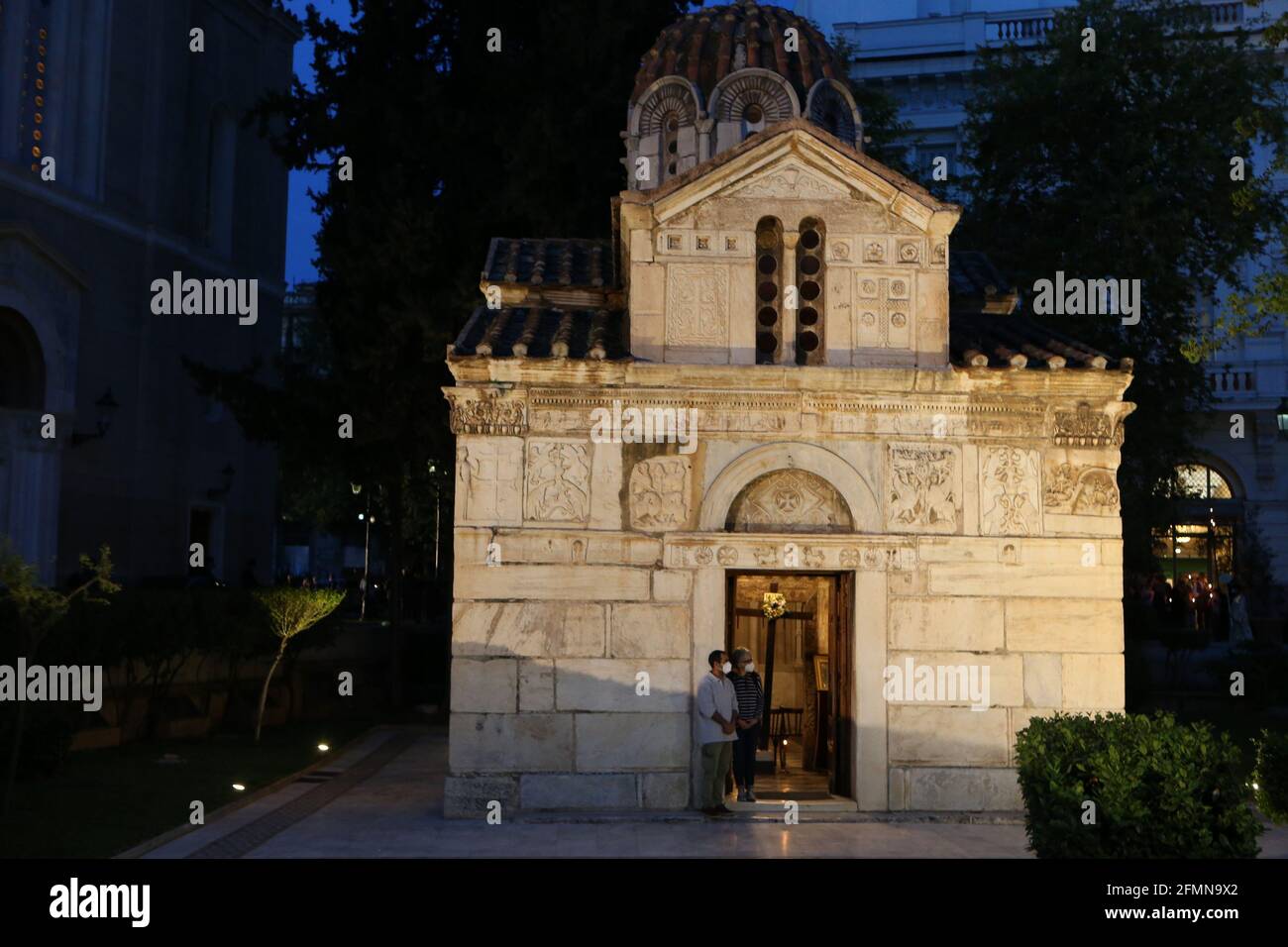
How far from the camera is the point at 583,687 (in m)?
15.3

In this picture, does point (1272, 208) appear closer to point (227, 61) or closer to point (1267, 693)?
point (1267, 693)

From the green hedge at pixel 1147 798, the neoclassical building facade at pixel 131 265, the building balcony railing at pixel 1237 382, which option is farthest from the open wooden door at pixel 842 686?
the building balcony railing at pixel 1237 382

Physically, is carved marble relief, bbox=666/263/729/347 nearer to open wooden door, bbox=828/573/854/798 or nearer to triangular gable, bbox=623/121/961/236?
triangular gable, bbox=623/121/961/236

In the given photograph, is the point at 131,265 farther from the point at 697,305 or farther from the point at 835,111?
the point at 697,305

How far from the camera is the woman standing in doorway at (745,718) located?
52.0ft

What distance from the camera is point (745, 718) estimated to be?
51.8ft

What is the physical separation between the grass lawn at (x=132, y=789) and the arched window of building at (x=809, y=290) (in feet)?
30.0

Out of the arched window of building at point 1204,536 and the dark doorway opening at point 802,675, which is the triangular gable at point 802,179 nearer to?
the dark doorway opening at point 802,675

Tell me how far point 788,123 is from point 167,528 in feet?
66.1

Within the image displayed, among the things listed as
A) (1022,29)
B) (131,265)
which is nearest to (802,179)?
(131,265)

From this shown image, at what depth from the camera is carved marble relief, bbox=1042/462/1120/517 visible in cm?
1592

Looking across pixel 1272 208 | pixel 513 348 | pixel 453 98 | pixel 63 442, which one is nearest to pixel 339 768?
pixel 513 348

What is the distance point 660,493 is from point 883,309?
362 centimetres

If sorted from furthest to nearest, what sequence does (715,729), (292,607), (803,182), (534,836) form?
1. (292,607)
2. (803,182)
3. (715,729)
4. (534,836)
